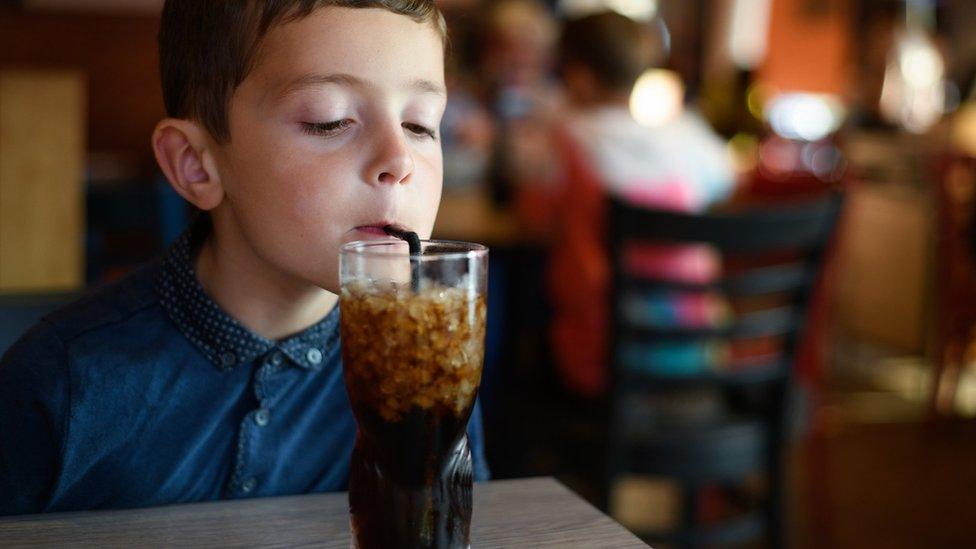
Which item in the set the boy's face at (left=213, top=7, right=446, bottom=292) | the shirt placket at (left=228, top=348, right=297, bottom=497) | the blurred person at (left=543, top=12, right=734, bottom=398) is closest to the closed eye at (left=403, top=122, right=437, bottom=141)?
the boy's face at (left=213, top=7, right=446, bottom=292)

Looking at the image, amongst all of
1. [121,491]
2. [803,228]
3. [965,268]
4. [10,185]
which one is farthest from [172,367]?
Answer: [965,268]

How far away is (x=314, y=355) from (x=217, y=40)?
0.30 meters

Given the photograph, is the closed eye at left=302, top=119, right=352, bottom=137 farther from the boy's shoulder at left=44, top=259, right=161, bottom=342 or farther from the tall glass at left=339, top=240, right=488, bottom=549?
the boy's shoulder at left=44, top=259, right=161, bottom=342

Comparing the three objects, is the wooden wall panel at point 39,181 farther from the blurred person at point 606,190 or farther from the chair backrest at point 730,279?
the blurred person at point 606,190

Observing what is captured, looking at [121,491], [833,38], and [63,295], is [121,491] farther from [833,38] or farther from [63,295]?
[833,38]

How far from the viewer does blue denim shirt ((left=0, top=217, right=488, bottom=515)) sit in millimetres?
823

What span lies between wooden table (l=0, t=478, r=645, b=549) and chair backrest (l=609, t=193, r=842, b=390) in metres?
1.09

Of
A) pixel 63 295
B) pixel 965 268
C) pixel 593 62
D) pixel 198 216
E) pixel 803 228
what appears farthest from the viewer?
pixel 965 268

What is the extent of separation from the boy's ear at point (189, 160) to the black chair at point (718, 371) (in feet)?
3.55

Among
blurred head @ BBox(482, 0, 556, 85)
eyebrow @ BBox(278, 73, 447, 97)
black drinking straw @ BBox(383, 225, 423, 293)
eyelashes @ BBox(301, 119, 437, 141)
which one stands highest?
blurred head @ BBox(482, 0, 556, 85)

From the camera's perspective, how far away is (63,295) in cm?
111

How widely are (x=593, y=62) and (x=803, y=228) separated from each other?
2.68ft

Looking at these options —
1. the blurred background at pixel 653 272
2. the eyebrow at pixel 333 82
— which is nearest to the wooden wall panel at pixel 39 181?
the blurred background at pixel 653 272

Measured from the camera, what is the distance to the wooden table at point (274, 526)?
68cm
